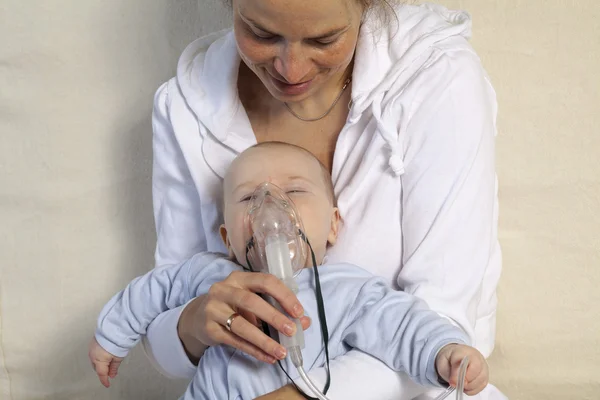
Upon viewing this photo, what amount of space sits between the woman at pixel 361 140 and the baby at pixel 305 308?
0.16ft

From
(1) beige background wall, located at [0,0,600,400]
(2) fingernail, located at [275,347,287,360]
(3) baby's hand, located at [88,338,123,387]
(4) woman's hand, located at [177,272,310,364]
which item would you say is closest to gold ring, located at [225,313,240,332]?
(4) woman's hand, located at [177,272,310,364]

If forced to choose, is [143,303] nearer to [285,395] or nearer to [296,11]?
[285,395]

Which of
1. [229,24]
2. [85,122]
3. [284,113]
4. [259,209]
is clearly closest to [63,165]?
[85,122]

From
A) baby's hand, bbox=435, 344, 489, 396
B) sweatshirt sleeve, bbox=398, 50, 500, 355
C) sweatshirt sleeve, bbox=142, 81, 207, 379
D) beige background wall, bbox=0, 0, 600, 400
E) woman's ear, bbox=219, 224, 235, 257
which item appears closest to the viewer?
baby's hand, bbox=435, 344, 489, 396

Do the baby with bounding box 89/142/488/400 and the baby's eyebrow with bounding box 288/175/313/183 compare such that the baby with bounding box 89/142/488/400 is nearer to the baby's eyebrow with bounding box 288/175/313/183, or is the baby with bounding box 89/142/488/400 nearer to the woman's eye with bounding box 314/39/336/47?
the baby's eyebrow with bounding box 288/175/313/183

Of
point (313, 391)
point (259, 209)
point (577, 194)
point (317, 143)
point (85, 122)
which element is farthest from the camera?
point (85, 122)

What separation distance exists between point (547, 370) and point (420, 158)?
88cm

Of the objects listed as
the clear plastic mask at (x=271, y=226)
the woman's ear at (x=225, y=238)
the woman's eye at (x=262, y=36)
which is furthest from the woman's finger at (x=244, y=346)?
the woman's eye at (x=262, y=36)

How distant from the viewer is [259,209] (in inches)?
64.8

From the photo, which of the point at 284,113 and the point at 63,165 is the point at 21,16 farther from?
the point at 284,113

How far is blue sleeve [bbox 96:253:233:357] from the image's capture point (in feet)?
6.00

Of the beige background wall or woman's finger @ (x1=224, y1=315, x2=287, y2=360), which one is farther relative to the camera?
the beige background wall

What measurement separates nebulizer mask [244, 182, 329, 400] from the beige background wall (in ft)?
2.78

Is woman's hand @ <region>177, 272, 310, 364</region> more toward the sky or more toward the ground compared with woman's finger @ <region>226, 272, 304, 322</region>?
more toward the ground
